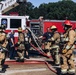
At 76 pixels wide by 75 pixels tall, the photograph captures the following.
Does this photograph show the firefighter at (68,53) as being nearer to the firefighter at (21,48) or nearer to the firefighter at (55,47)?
the firefighter at (55,47)

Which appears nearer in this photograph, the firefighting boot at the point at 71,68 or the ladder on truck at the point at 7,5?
the firefighting boot at the point at 71,68

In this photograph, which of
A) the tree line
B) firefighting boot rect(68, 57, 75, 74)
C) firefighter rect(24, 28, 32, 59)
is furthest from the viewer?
the tree line

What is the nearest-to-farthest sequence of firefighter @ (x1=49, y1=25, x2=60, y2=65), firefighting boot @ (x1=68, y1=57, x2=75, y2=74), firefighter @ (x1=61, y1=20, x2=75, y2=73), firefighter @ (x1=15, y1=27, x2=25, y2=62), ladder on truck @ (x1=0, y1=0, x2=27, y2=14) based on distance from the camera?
firefighter @ (x1=61, y1=20, x2=75, y2=73), firefighting boot @ (x1=68, y1=57, x2=75, y2=74), firefighter @ (x1=49, y1=25, x2=60, y2=65), firefighter @ (x1=15, y1=27, x2=25, y2=62), ladder on truck @ (x1=0, y1=0, x2=27, y2=14)

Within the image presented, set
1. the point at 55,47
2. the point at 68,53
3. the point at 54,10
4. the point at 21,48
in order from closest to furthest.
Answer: the point at 68,53
the point at 55,47
the point at 21,48
the point at 54,10

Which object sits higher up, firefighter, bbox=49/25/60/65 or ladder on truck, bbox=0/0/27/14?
ladder on truck, bbox=0/0/27/14

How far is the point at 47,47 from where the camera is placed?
537 inches

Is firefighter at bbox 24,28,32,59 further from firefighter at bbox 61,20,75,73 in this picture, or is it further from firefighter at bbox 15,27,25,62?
firefighter at bbox 61,20,75,73

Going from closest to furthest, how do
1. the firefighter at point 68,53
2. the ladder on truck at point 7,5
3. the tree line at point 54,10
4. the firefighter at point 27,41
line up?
the firefighter at point 68,53
the firefighter at point 27,41
the ladder on truck at point 7,5
the tree line at point 54,10

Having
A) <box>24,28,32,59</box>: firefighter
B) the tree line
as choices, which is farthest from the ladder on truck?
the tree line

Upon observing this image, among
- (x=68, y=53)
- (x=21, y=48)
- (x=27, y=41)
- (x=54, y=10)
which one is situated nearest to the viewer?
(x=68, y=53)

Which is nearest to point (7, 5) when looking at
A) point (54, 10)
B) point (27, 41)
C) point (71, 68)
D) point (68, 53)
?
point (27, 41)

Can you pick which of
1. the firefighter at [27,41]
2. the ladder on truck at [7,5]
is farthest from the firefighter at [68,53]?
the ladder on truck at [7,5]

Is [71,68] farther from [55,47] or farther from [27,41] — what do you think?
[27,41]

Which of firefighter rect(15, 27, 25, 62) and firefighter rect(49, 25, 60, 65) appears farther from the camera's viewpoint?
firefighter rect(15, 27, 25, 62)
